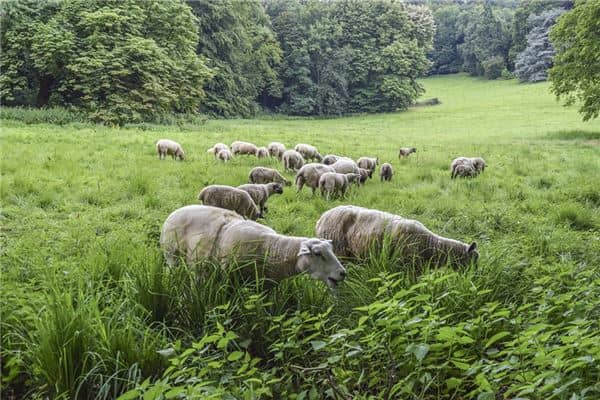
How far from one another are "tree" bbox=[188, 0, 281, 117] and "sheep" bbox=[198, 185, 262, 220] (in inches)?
1402

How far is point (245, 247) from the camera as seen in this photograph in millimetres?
4711

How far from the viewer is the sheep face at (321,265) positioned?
447 centimetres

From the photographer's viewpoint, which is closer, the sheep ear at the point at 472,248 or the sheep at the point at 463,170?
the sheep ear at the point at 472,248

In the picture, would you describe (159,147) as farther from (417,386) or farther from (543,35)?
(543,35)

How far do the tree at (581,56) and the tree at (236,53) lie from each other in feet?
87.9

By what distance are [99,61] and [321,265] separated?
27.0m

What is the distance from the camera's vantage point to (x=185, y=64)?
3228 cm

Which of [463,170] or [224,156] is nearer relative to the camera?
[463,170]

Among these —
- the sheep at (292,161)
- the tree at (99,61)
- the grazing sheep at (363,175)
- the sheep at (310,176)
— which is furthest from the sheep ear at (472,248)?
the tree at (99,61)

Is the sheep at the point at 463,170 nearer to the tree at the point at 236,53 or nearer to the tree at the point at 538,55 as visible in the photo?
the tree at the point at 236,53

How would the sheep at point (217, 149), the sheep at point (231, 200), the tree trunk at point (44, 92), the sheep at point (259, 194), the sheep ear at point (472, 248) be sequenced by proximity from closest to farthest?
the sheep ear at point (472, 248) → the sheep at point (231, 200) → the sheep at point (259, 194) → the sheep at point (217, 149) → the tree trunk at point (44, 92)

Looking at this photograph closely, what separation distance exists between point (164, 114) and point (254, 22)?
27.9 m

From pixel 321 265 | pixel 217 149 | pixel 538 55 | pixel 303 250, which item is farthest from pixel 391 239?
pixel 538 55

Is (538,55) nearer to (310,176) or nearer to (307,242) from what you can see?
(310,176)
